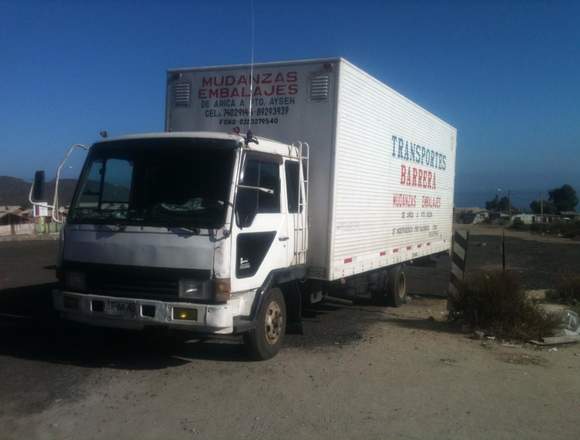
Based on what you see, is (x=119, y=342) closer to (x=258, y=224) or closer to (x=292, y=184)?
(x=258, y=224)

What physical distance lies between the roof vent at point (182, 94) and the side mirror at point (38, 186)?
7.95ft

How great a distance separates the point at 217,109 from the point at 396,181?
3.55 metres

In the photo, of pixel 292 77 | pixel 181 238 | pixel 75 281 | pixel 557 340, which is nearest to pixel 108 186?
pixel 75 281

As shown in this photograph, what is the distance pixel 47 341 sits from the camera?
777 centimetres

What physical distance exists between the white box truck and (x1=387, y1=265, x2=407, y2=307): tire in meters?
1.37

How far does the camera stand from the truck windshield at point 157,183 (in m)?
6.42

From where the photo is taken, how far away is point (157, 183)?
689cm

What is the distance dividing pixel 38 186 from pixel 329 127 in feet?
11.8

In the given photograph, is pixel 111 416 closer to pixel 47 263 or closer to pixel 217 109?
pixel 217 109

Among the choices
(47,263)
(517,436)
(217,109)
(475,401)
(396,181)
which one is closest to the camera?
(517,436)

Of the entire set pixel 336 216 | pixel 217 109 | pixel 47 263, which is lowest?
pixel 47 263

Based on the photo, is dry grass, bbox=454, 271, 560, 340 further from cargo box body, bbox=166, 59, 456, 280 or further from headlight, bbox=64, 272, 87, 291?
headlight, bbox=64, 272, 87, 291

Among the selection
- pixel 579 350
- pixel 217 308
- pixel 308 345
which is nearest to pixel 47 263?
pixel 308 345

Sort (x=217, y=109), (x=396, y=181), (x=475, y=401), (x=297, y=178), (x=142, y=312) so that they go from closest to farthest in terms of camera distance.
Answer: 1. (x=475, y=401)
2. (x=142, y=312)
3. (x=297, y=178)
4. (x=217, y=109)
5. (x=396, y=181)
